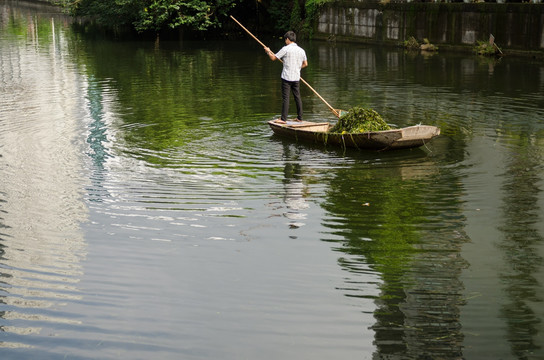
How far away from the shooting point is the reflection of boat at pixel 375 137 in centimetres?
1303

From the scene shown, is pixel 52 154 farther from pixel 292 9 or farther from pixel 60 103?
pixel 292 9

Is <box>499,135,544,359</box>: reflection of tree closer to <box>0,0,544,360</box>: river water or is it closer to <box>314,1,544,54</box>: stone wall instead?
<box>0,0,544,360</box>: river water

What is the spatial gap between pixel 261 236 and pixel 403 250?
1.61 metres

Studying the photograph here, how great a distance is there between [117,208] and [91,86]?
14.0 m

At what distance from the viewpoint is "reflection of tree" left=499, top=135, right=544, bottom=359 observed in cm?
661

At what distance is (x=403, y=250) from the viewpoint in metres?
8.60

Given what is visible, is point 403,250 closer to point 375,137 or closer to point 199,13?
point 375,137

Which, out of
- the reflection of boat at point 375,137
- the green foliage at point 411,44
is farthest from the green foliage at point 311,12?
the reflection of boat at point 375,137

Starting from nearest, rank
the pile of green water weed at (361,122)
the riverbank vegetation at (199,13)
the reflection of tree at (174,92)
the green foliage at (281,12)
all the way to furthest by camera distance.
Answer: the pile of green water weed at (361,122)
the reflection of tree at (174,92)
the riverbank vegetation at (199,13)
the green foliage at (281,12)

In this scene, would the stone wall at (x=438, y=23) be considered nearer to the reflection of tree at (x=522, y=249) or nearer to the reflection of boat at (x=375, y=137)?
the reflection of boat at (x=375, y=137)

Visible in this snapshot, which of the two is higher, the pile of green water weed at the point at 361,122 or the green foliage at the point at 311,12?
the green foliage at the point at 311,12

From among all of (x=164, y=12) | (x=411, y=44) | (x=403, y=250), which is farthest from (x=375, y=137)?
(x=164, y=12)

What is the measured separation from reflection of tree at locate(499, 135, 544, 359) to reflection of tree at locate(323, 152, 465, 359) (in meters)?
0.47

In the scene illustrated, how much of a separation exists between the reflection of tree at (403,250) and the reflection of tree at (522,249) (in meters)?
0.47
